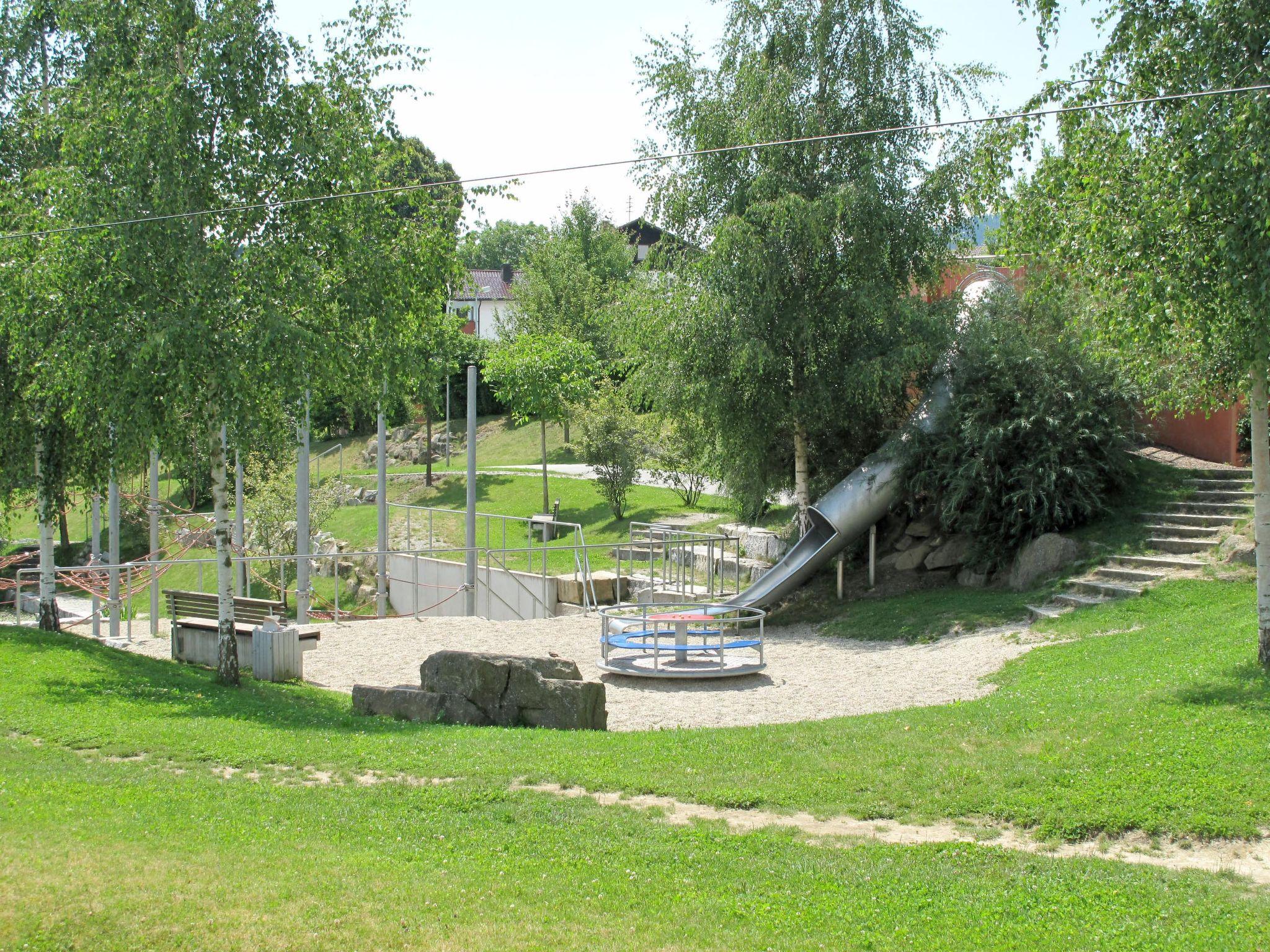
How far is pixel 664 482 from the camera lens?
31953 millimetres

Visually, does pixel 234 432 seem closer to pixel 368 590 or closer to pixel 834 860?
pixel 834 860

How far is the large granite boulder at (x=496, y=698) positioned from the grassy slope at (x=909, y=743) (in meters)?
0.51

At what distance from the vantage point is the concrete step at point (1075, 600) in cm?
1535

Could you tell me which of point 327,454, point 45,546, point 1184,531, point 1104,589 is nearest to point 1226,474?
point 1184,531

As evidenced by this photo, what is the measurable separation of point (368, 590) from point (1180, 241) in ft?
74.5

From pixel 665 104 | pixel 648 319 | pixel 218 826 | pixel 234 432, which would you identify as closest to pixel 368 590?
pixel 648 319

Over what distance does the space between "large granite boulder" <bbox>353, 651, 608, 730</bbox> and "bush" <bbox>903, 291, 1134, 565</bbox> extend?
27.7ft

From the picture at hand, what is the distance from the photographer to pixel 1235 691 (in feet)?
31.4

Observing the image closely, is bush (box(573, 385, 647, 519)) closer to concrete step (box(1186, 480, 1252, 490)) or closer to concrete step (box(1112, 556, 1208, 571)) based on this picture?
concrete step (box(1186, 480, 1252, 490))

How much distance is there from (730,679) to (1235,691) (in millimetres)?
6496

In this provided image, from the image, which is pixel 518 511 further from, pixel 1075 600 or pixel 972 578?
pixel 1075 600

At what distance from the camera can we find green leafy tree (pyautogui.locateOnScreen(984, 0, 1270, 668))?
9492mm

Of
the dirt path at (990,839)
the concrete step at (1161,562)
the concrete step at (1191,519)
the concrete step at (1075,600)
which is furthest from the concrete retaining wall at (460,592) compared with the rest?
the dirt path at (990,839)

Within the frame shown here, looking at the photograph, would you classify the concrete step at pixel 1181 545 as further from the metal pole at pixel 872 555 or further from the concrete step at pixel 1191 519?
the metal pole at pixel 872 555
